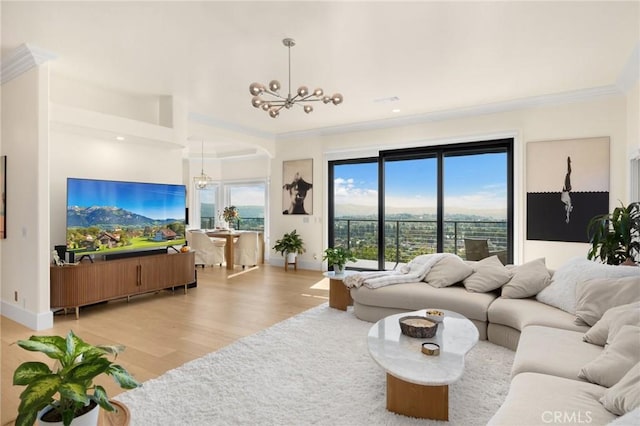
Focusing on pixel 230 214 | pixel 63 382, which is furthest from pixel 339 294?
pixel 230 214

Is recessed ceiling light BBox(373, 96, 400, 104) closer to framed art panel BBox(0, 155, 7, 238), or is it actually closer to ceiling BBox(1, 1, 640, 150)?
ceiling BBox(1, 1, 640, 150)

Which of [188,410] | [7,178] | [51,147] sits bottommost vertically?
[188,410]

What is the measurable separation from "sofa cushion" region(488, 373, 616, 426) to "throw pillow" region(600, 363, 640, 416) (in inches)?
1.3

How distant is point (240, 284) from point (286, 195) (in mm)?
2456

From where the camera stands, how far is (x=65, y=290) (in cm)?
401

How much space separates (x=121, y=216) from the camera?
4703 mm

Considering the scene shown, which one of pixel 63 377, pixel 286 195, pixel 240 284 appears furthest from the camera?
pixel 286 195

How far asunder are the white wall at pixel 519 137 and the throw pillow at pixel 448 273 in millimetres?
1939

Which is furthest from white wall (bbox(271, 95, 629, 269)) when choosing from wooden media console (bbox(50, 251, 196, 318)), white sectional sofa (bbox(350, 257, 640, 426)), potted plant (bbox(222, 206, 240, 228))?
wooden media console (bbox(50, 251, 196, 318))

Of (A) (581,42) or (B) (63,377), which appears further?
(A) (581,42)

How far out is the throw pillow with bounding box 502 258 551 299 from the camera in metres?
3.36

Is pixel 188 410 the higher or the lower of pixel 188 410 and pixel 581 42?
the lower

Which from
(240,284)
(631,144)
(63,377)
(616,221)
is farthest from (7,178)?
(631,144)

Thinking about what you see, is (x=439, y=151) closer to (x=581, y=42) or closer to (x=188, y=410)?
(x=581, y=42)
